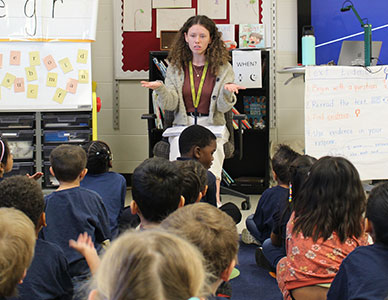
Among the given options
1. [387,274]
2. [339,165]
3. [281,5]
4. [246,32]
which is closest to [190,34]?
[246,32]

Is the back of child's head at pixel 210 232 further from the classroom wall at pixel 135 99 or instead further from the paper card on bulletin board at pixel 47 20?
the classroom wall at pixel 135 99

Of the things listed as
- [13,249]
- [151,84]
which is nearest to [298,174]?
[13,249]

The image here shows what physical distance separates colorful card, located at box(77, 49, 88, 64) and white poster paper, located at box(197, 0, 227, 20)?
127 centimetres

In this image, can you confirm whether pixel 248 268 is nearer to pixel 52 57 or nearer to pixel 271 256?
pixel 271 256

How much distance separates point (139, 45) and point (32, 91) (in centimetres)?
120

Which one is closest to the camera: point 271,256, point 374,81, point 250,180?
point 271,256

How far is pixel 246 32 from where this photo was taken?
4.56m

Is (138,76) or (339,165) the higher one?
(138,76)

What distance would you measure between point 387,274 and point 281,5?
375 centimetres

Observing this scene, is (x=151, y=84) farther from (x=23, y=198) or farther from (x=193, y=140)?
(x=23, y=198)

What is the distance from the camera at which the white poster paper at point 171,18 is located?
4.60 metres

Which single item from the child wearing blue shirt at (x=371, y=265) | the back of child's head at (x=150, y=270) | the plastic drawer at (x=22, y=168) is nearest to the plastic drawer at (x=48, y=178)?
the plastic drawer at (x=22, y=168)

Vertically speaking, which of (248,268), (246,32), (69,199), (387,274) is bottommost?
(248,268)

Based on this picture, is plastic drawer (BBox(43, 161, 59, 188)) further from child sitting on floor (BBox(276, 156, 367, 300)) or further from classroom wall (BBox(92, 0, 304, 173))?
child sitting on floor (BBox(276, 156, 367, 300))
